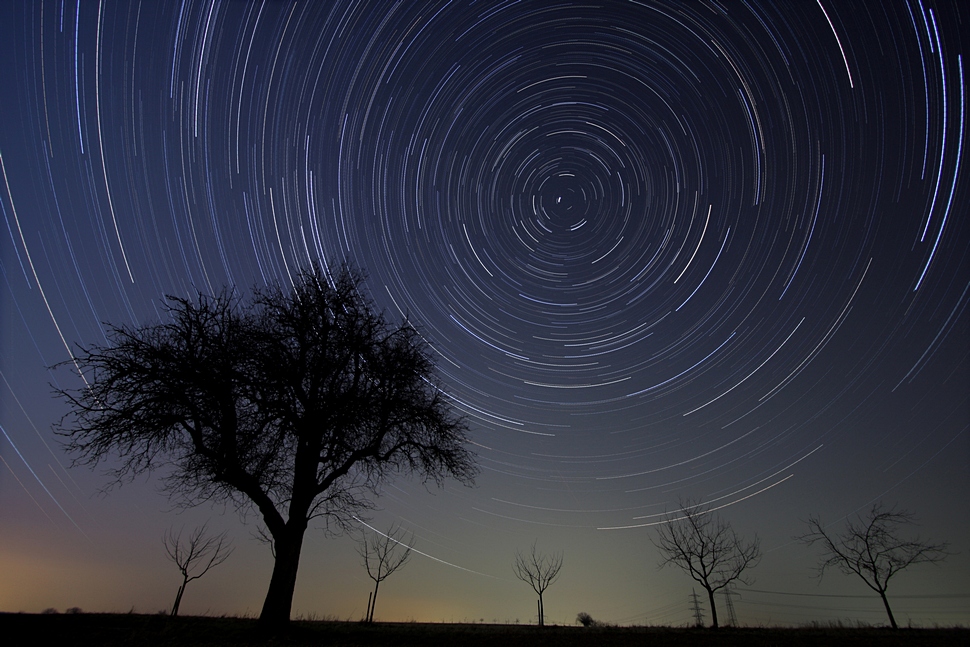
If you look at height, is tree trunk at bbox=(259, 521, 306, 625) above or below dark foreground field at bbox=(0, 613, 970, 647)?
above

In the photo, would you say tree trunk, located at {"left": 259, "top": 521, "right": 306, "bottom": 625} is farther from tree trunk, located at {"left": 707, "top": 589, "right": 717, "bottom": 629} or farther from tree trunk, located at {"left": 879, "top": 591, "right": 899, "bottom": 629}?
tree trunk, located at {"left": 879, "top": 591, "right": 899, "bottom": 629}

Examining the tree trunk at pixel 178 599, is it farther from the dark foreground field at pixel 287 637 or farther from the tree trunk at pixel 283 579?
the tree trunk at pixel 283 579

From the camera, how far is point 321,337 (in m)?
14.3

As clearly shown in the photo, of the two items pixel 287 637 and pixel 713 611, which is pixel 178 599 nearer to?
pixel 287 637

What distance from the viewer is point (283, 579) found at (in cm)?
1214

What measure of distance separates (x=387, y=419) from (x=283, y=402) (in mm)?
2882

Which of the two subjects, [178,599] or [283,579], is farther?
[178,599]

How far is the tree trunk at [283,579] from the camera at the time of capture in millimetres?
11703

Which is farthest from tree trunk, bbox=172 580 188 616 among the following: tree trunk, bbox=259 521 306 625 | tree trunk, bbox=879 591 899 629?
tree trunk, bbox=879 591 899 629

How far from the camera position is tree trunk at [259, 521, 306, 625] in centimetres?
1170

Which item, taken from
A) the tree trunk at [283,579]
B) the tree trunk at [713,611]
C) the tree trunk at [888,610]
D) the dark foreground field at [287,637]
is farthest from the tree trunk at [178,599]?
the tree trunk at [888,610]

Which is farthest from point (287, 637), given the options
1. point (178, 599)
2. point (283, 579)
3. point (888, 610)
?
point (888, 610)

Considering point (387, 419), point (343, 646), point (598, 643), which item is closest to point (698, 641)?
point (598, 643)

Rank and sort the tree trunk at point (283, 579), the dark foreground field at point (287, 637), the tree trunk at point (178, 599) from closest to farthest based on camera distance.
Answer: the dark foreground field at point (287, 637), the tree trunk at point (283, 579), the tree trunk at point (178, 599)
